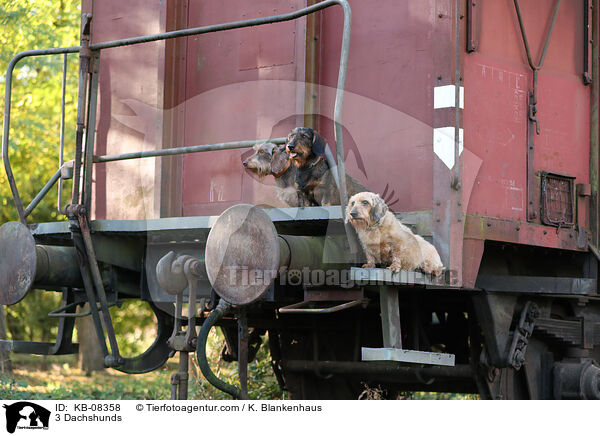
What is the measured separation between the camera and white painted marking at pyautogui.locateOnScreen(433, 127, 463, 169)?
5723 mm

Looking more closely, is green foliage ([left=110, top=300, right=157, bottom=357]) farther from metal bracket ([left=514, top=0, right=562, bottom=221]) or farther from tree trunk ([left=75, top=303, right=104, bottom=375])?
metal bracket ([left=514, top=0, right=562, bottom=221])

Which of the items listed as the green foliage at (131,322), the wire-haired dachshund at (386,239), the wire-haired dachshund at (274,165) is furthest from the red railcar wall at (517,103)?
the green foliage at (131,322)

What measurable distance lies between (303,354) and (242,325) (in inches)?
86.9

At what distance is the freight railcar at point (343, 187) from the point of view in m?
5.62

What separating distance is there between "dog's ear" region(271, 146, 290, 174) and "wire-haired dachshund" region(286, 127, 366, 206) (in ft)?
0.58

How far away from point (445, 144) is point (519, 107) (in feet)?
3.11

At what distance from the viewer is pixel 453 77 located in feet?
19.0

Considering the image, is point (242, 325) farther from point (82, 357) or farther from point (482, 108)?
point (82, 357)

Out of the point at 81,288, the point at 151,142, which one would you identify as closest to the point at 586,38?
the point at 151,142

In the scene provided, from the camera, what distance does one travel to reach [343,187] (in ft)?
17.1

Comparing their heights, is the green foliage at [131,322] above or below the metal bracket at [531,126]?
below

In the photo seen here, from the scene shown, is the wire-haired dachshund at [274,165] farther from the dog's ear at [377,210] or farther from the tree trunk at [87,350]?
the tree trunk at [87,350]
